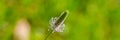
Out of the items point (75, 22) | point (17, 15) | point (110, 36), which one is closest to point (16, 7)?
point (17, 15)

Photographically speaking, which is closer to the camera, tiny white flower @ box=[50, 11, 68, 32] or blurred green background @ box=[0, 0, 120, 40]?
tiny white flower @ box=[50, 11, 68, 32]

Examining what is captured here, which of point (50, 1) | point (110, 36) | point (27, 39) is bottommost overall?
point (27, 39)

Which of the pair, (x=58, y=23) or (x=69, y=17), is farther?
(x=69, y=17)

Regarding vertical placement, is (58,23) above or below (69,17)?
below

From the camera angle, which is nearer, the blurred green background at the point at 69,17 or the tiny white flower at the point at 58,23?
the tiny white flower at the point at 58,23

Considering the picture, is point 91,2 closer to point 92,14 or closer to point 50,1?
point 92,14

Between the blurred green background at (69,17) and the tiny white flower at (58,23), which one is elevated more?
the blurred green background at (69,17)

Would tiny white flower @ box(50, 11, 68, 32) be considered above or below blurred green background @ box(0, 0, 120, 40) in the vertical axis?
below

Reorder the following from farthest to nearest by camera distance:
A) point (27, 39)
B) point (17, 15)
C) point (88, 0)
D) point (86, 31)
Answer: point (88, 0) < point (86, 31) < point (17, 15) < point (27, 39)
